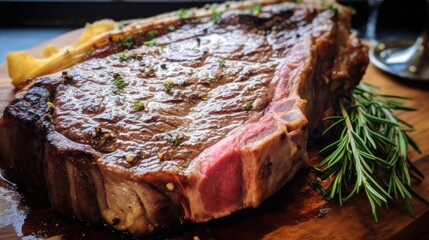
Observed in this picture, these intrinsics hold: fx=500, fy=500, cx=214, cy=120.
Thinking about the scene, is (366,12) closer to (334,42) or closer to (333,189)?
(334,42)

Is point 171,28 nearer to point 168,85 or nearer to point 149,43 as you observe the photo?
point 149,43

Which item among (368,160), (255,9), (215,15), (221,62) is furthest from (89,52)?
(368,160)

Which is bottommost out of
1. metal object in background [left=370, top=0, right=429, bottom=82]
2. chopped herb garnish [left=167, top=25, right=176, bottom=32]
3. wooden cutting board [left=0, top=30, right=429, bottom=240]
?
metal object in background [left=370, top=0, right=429, bottom=82]

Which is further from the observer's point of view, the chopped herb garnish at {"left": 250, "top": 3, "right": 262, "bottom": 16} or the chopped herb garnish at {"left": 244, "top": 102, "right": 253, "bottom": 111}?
the chopped herb garnish at {"left": 250, "top": 3, "right": 262, "bottom": 16}

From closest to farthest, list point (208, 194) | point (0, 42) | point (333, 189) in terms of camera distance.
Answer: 1. point (208, 194)
2. point (333, 189)
3. point (0, 42)

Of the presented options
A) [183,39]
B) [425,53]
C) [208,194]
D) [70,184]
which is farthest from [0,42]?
[425,53]

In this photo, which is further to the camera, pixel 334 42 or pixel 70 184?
pixel 334 42

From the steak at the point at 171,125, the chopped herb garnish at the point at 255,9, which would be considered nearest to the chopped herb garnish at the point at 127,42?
the steak at the point at 171,125

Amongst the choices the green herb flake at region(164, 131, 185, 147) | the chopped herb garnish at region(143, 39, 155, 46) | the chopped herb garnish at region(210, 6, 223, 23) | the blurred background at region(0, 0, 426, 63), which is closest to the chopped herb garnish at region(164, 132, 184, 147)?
the green herb flake at region(164, 131, 185, 147)

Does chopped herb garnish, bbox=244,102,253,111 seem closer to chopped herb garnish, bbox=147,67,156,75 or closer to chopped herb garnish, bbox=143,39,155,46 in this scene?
chopped herb garnish, bbox=147,67,156,75
